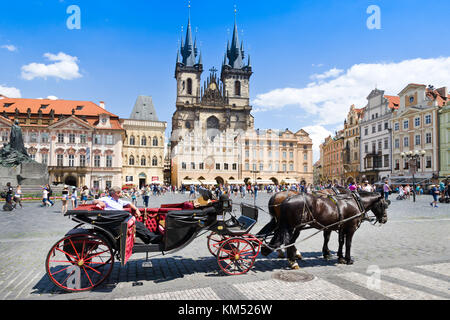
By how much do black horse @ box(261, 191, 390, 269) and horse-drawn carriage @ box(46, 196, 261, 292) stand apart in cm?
55

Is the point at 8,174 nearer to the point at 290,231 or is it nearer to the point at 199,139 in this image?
the point at 290,231

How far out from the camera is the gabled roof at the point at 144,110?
6469cm

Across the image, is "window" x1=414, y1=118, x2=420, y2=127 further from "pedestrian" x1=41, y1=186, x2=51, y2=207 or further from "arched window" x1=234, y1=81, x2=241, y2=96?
"pedestrian" x1=41, y1=186, x2=51, y2=207

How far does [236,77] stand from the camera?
81.4 metres

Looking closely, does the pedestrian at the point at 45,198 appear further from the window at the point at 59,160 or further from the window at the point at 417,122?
the window at the point at 417,122

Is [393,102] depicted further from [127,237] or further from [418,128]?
[127,237]

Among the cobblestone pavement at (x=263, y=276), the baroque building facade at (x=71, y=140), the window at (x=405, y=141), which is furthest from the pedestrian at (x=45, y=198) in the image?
the window at (x=405, y=141)

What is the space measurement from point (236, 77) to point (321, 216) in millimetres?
78875

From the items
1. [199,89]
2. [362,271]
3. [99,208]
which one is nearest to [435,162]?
[362,271]

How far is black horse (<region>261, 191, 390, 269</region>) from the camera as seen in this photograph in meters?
5.66

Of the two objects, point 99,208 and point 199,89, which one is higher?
point 199,89

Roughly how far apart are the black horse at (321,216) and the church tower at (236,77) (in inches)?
2896
